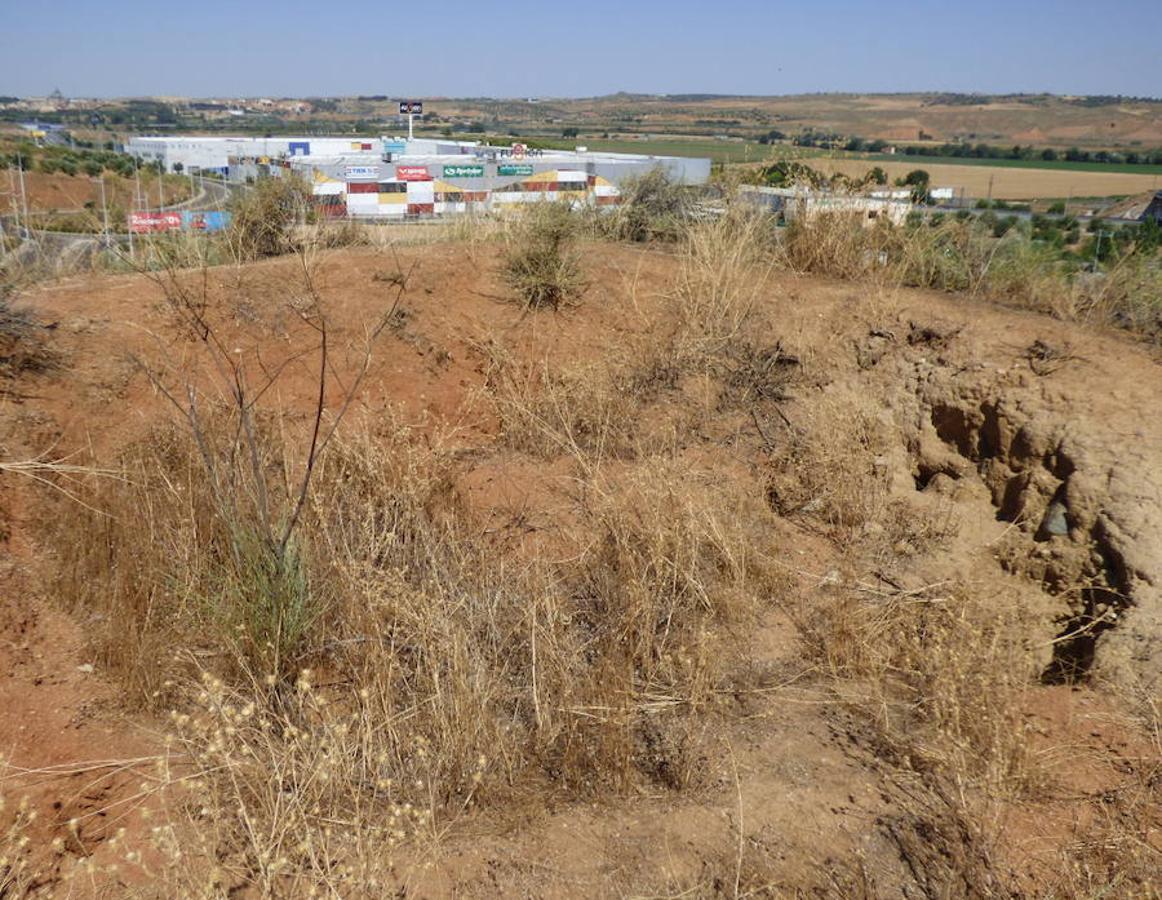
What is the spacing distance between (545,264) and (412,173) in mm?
24848

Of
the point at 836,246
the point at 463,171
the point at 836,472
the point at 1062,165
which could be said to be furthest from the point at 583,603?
the point at 1062,165

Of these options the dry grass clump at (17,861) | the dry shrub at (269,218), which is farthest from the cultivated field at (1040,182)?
the dry grass clump at (17,861)

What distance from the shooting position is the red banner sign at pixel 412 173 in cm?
2903

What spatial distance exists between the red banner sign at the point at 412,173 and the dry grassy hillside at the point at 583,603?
2412 centimetres

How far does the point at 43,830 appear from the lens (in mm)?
2566

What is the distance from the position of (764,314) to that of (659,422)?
1457 millimetres

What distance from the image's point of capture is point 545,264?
264 inches

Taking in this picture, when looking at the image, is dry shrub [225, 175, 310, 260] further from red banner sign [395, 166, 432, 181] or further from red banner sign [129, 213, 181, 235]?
red banner sign [395, 166, 432, 181]

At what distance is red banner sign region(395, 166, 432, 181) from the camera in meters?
29.0

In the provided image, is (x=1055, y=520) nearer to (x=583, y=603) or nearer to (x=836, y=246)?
(x=583, y=603)

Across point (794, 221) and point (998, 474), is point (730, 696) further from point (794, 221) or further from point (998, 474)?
point (794, 221)

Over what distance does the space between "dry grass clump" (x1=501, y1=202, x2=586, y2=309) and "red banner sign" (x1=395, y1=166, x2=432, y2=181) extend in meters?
23.5

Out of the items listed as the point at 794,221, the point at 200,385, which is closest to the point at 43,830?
the point at 200,385

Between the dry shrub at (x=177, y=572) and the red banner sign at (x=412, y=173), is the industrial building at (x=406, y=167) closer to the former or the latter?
the red banner sign at (x=412, y=173)
